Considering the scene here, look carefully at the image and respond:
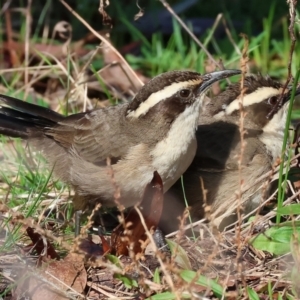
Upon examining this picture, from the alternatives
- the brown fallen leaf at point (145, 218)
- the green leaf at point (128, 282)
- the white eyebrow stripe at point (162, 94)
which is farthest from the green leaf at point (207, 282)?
the white eyebrow stripe at point (162, 94)

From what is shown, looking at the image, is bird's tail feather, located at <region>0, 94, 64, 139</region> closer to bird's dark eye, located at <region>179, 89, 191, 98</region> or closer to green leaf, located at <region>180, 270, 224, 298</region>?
bird's dark eye, located at <region>179, 89, 191, 98</region>

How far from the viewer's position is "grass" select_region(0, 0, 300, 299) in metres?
4.40

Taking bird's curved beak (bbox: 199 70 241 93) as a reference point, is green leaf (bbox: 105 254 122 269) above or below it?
below

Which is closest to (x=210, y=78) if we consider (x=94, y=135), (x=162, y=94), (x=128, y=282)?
(x=162, y=94)

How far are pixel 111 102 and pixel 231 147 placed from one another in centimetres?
173

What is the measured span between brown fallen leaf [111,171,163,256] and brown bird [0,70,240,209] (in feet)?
1.13

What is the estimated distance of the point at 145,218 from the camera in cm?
486

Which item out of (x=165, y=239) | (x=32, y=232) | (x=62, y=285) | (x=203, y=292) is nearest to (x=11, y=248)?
(x=32, y=232)

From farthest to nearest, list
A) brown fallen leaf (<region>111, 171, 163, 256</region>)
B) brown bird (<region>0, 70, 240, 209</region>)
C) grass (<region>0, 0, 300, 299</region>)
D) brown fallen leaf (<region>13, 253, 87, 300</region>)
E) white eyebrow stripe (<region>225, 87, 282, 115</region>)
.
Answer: white eyebrow stripe (<region>225, 87, 282, 115</region>), brown bird (<region>0, 70, 240, 209</region>), brown fallen leaf (<region>111, 171, 163, 256</region>), brown fallen leaf (<region>13, 253, 87, 300</region>), grass (<region>0, 0, 300, 299</region>)

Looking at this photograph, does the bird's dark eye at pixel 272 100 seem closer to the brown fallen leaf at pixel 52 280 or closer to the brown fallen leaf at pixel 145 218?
the brown fallen leaf at pixel 145 218

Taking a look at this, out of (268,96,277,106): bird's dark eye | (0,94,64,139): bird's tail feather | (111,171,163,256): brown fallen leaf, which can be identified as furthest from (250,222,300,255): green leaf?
(0,94,64,139): bird's tail feather

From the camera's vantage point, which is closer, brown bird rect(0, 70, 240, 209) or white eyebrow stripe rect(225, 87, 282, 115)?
brown bird rect(0, 70, 240, 209)

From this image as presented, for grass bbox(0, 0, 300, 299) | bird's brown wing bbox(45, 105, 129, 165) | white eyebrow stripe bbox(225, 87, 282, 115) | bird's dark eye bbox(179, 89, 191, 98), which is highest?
bird's dark eye bbox(179, 89, 191, 98)

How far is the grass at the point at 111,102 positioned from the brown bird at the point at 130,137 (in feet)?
0.83
